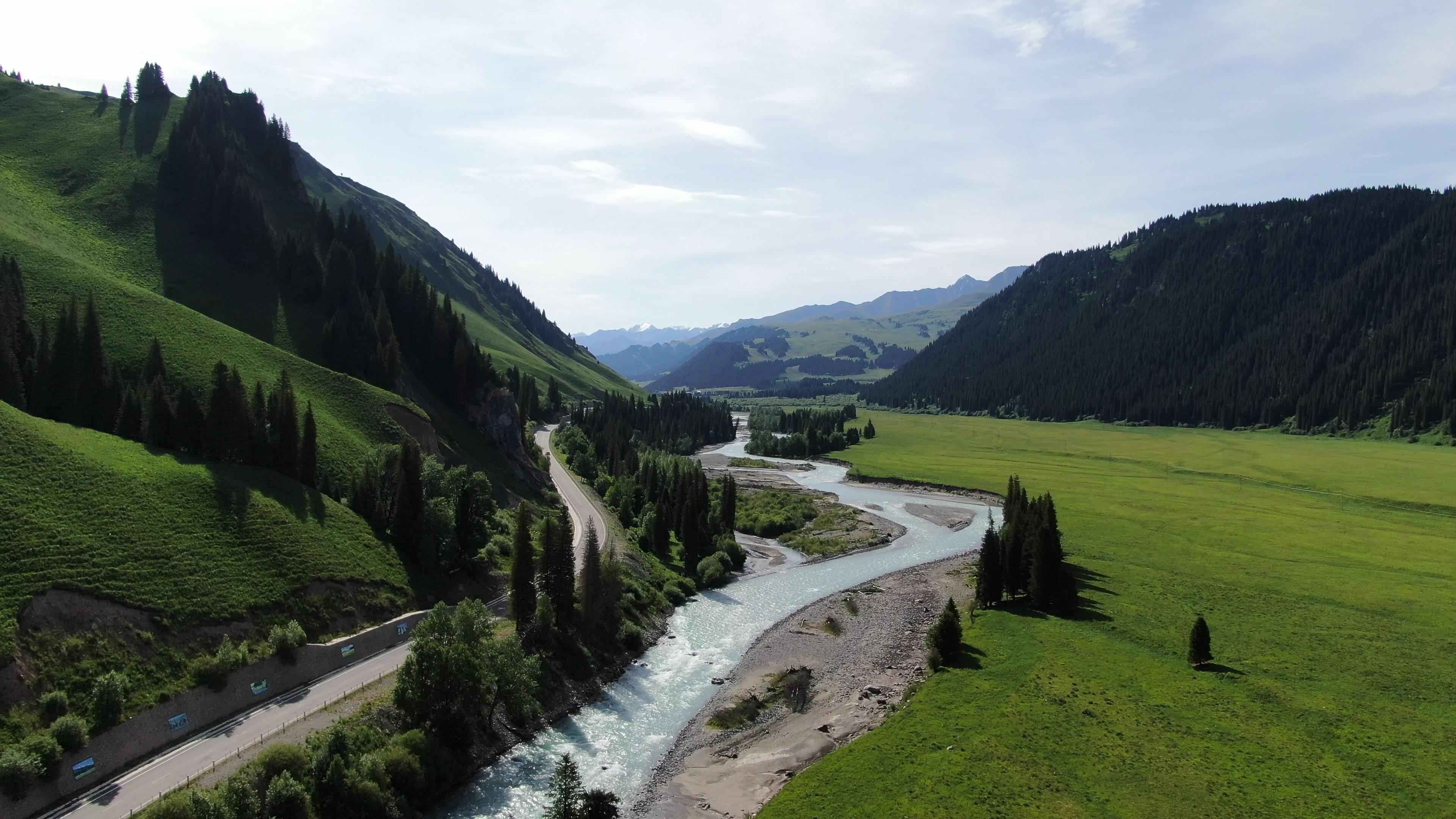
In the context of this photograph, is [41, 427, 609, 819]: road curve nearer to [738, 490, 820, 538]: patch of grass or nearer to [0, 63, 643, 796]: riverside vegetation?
[0, 63, 643, 796]: riverside vegetation

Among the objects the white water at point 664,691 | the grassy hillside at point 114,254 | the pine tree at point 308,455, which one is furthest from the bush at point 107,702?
the grassy hillside at point 114,254

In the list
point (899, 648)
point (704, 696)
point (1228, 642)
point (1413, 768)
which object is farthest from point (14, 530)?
point (1228, 642)

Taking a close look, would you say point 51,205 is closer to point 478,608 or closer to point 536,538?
point 536,538

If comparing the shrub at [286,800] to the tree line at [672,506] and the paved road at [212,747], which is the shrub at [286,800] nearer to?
the paved road at [212,747]

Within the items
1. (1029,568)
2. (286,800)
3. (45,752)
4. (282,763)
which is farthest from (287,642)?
(1029,568)

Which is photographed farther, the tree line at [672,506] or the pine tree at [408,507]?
the tree line at [672,506]

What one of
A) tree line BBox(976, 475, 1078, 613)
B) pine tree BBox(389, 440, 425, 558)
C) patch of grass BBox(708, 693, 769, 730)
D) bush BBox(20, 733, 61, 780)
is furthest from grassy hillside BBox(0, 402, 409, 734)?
tree line BBox(976, 475, 1078, 613)
